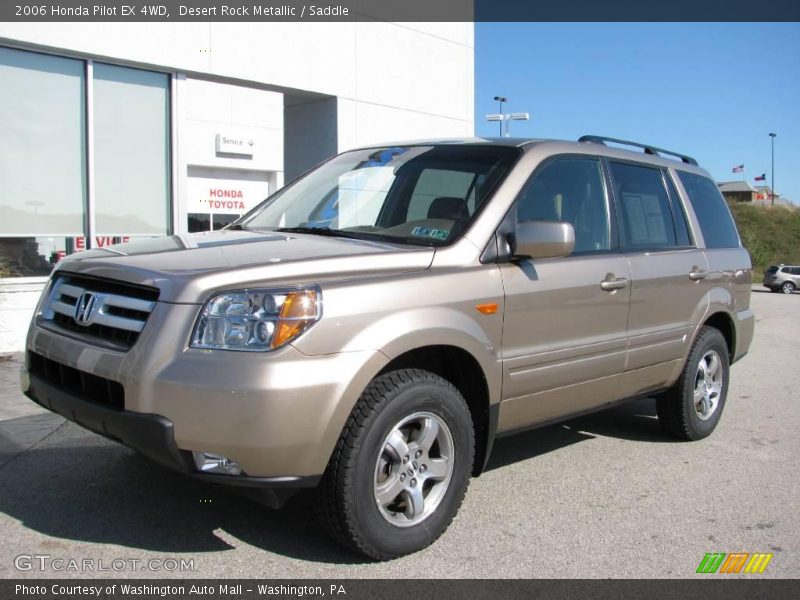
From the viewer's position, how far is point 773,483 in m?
4.68

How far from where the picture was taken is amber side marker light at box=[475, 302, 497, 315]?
363cm

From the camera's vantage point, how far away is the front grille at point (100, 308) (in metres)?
3.11

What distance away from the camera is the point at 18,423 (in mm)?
5477

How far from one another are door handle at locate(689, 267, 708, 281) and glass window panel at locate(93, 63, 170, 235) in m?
6.82

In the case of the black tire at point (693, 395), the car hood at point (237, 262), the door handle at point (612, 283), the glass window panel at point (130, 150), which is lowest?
the black tire at point (693, 395)

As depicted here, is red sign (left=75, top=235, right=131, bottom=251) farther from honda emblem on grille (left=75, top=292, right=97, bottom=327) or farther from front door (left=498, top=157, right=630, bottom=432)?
front door (left=498, top=157, right=630, bottom=432)

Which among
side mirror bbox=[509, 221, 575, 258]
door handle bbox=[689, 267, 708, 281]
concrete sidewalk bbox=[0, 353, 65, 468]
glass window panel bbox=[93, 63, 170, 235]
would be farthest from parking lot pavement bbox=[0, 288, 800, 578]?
glass window panel bbox=[93, 63, 170, 235]

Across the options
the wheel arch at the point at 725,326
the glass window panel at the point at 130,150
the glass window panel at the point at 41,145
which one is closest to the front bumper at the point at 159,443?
the wheel arch at the point at 725,326

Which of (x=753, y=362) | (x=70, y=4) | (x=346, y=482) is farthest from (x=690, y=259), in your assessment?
(x=70, y=4)

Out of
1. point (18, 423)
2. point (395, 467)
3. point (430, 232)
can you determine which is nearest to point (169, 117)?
point (18, 423)

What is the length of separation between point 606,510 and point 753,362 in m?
6.61

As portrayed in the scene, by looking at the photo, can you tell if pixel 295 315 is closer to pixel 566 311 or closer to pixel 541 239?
pixel 541 239

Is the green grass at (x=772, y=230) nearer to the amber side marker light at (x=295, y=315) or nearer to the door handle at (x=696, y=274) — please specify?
the door handle at (x=696, y=274)

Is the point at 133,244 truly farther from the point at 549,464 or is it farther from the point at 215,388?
the point at 549,464
